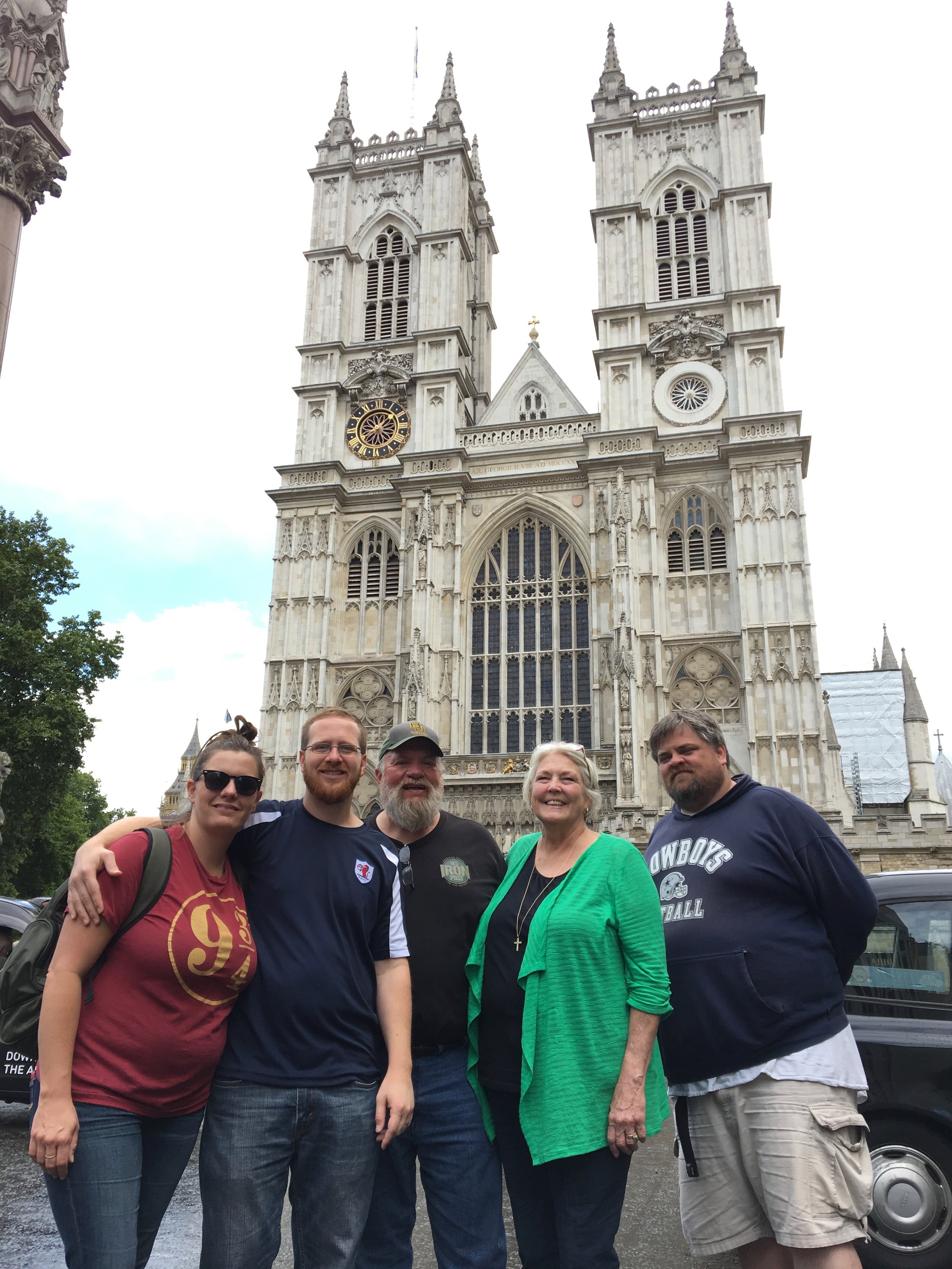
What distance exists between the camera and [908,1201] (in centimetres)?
450

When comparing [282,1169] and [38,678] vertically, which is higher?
[38,678]

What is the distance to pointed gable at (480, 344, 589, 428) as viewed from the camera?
3198 centimetres

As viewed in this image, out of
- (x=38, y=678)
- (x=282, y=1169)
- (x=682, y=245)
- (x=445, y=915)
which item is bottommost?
(x=282, y=1169)

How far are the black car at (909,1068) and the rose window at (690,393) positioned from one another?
1032 inches

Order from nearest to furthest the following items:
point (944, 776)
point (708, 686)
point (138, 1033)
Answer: point (138, 1033)
point (708, 686)
point (944, 776)

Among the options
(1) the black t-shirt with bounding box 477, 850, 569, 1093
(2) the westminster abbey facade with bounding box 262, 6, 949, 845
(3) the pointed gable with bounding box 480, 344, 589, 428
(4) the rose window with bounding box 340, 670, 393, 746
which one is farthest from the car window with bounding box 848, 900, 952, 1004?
(3) the pointed gable with bounding box 480, 344, 589, 428

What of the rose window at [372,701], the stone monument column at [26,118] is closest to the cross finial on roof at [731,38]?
the rose window at [372,701]

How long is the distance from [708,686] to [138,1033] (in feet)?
82.3

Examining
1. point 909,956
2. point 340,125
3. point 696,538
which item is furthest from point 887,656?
point 909,956

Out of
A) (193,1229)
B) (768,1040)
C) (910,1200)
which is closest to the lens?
(768,1040)

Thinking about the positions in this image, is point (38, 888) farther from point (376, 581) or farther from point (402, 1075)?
point (402, 1075)

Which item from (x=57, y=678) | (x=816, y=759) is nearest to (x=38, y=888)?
(x=57, y=678)

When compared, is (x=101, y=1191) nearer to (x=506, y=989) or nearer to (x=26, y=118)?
(x=506, y=989)

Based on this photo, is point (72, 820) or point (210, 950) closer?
point (210, 950)
